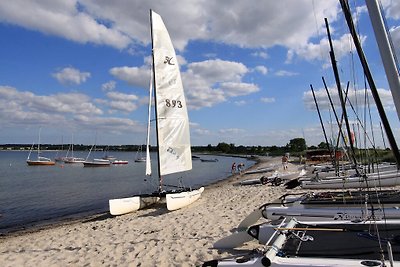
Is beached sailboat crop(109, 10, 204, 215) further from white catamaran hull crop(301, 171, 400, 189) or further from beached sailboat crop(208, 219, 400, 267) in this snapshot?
beached sailboat crop(208, 219, 400, 267)

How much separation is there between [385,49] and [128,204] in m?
13.3

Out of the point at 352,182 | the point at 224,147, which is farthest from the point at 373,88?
the point at 224,147

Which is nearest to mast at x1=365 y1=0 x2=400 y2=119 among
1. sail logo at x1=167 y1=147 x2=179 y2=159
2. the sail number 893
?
the sail number 893

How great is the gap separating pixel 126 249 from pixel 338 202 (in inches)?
222

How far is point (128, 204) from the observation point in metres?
15.1

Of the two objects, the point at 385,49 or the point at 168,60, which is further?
the point at 168,60

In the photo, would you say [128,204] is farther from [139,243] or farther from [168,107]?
[139,243]

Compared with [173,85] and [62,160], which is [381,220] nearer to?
[173,85]

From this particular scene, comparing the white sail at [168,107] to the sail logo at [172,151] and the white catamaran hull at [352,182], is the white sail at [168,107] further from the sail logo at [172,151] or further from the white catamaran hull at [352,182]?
the white catamaran hull at [352,182]

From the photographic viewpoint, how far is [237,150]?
185 metres

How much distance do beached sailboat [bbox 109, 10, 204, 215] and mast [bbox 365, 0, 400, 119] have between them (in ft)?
Answer: 42.3

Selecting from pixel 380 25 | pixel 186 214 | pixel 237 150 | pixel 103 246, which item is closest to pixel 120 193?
pixel 186 214

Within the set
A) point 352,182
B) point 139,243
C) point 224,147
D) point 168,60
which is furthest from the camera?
point 224,147

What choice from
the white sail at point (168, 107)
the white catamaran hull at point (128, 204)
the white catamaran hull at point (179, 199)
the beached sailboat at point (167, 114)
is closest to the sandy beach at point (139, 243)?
the white catamaran hull at point (179, 199)
